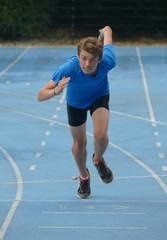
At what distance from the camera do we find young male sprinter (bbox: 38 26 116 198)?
6980mm

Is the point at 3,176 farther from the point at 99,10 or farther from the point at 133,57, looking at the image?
the point at 99,10

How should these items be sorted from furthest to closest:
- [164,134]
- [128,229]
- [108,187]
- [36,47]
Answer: [36,47] < [164,134] < [108,187] < [128,229]

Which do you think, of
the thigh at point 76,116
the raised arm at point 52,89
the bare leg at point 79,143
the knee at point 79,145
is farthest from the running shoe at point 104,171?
the raised arm at point 52,89

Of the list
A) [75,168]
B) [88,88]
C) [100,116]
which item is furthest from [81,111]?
[75,168]

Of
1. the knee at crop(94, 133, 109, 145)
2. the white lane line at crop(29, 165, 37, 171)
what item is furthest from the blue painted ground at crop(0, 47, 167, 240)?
the knee at crop(94, 133, 109, 145)

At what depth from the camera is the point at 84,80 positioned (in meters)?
7.23

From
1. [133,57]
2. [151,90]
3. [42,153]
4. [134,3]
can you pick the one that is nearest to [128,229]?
[42,153]

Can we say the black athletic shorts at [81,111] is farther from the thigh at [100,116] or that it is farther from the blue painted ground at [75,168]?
the blue painted ground at [75,168]

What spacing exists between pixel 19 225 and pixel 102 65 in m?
2.24

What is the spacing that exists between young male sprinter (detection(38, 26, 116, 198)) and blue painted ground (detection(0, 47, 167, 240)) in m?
0.92

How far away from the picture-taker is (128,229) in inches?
274

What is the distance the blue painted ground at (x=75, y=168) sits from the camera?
7.16 metres

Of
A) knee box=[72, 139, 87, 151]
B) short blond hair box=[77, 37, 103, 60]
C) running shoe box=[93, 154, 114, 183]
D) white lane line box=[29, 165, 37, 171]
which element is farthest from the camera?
white lane line box=[29, 165, 37, 171]

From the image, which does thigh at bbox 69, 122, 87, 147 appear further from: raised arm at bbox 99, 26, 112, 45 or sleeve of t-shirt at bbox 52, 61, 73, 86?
raised arm at bbox 99, 26, 112, 45
